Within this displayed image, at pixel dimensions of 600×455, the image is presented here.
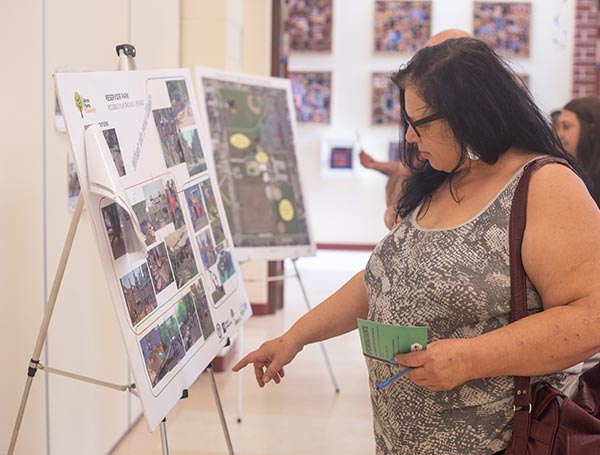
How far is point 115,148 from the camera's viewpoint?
193 cm

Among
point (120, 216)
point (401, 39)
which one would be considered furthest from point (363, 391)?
point (401, 39)

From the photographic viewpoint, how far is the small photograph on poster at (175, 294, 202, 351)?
2141mm

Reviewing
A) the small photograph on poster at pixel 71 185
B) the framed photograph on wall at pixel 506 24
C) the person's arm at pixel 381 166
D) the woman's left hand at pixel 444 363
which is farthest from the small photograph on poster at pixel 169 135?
the framed photograph on wall at pixel 506 24

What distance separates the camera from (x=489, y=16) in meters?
9.96

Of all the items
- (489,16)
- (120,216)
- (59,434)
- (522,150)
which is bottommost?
(59,434)

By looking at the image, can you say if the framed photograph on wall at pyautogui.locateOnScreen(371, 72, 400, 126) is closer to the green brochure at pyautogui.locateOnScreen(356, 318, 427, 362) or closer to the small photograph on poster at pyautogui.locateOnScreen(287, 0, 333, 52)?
the small photograph on poster at pyautogui.locateOnScreen(287, 0, 333, 52)

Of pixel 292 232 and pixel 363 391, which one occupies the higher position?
pixel 292 232

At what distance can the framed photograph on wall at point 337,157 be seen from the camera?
32.7 ft

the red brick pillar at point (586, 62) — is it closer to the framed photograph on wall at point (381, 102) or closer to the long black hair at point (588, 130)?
the framed photograph on wall at point (381, 102)

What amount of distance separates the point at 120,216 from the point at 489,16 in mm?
8730

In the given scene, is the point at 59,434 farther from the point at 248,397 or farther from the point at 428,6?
the point at 428,6

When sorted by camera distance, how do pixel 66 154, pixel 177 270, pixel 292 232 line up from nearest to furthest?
pixel 177 270 < pixel 66 154 < pixel 292 232

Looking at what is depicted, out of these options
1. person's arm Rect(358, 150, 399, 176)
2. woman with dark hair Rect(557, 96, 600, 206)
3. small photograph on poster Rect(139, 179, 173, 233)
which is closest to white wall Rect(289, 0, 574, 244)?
person's arm Rect(358, 150, 399, 176)

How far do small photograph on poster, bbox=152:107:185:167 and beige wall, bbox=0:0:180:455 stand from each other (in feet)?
1.41
